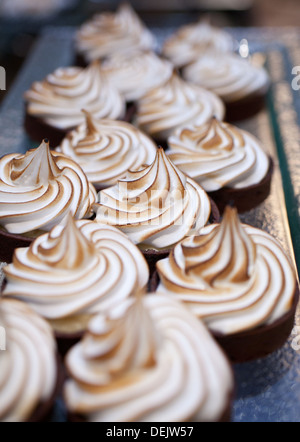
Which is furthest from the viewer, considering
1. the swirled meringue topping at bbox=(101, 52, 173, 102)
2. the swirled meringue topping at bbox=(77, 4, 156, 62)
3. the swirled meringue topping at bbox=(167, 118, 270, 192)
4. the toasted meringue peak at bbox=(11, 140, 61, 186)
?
the swirled meringue topping at bbox=(77, 4, 156, 62)

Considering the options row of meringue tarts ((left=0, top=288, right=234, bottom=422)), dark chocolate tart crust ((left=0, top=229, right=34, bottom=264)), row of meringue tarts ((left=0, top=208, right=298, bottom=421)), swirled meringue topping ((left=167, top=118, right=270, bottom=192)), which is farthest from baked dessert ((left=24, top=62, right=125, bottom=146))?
row of meringue tarts ((left=0, top=288, right=234, bottom=422))

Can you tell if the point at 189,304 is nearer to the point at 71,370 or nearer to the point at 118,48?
the point at 71,370

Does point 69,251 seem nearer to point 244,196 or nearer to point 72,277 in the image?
point 72,277

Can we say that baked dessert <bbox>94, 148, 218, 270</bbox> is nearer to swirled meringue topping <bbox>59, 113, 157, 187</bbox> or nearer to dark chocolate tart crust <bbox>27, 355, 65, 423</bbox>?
swirled meringue topping <bbox>59, 113, 157, 187</bbox>

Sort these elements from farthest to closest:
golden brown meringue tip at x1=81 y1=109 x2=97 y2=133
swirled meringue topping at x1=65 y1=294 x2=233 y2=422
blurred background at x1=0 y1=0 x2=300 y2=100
Answer: blurred background at x1=0 y1=0 x2=300 y2=100
golden brown meringue tip at x1=81 y1=109 x2=97 y2=133
swirled meringue topping at x1=65 y1=294 x2=233 y2=422

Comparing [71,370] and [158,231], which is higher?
[71,370]
